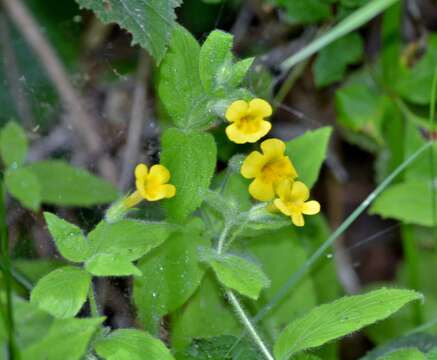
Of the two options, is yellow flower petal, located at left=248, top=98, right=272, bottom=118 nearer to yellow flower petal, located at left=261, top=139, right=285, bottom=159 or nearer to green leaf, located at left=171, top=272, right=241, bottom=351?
yellow flower petal, located at left=261, top=139, right=285, bottom=159

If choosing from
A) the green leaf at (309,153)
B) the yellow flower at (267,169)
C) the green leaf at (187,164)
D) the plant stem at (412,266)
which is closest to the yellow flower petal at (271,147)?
the yellow flower at (267,169)

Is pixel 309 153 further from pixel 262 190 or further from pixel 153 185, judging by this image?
pixel 153 185

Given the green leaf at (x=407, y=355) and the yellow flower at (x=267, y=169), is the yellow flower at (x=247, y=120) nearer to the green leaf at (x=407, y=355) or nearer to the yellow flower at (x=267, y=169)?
the yellow flower at (x=267, y=169)

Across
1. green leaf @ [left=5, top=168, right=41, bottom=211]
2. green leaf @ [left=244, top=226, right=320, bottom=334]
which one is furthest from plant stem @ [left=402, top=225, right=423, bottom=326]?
green leaf @ [left=5, top=168, right=41, bottom=211]

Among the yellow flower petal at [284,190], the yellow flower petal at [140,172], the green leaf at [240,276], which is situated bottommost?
the green leaf at [240,276]

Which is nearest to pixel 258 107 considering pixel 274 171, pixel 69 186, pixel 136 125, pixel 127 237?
pixel 274 171

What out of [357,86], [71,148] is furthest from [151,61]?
[357,86]

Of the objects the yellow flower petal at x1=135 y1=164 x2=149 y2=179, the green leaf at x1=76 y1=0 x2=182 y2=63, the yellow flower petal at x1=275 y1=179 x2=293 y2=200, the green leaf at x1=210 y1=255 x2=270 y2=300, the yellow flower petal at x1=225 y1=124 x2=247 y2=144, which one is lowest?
the green leaf at x1=210 y1=255 x2=270 y2=300
